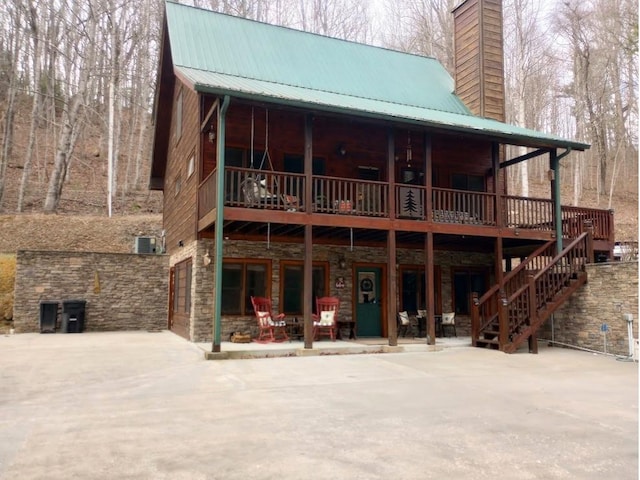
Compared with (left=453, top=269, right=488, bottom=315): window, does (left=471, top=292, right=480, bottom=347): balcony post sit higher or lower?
lower

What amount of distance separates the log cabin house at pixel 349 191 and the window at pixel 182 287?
0.45ft

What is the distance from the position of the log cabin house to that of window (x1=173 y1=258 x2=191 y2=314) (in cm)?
14

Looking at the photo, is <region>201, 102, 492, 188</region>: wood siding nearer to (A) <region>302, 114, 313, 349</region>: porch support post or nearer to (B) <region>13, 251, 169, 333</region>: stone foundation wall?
(A) <region>302, 114, 313, 349</region>: porch support post

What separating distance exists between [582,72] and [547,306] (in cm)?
2416

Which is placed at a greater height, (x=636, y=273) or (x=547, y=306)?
(x=636, y=273)

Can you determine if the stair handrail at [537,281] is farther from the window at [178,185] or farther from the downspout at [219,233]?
the window at [178,185]

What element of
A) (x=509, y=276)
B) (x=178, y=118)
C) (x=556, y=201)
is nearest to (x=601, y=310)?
(x=509, y=276)

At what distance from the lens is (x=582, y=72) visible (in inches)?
1193

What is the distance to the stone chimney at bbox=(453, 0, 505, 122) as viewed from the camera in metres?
16.2

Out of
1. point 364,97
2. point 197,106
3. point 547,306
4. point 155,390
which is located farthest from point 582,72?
point 155,390

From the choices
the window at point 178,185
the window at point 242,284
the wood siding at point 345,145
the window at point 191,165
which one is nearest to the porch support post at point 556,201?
the wood siding at point 345,145

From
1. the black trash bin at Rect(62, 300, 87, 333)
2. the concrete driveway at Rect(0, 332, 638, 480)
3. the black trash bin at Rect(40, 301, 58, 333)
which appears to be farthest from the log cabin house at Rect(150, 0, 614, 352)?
the black trash bin at Rect(40, 301, 58, 333)

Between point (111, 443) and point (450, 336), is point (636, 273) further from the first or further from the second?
point (111, 443)

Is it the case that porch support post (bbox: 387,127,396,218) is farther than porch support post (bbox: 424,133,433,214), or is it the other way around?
porch support post (bbox: 424,133,433,214)
